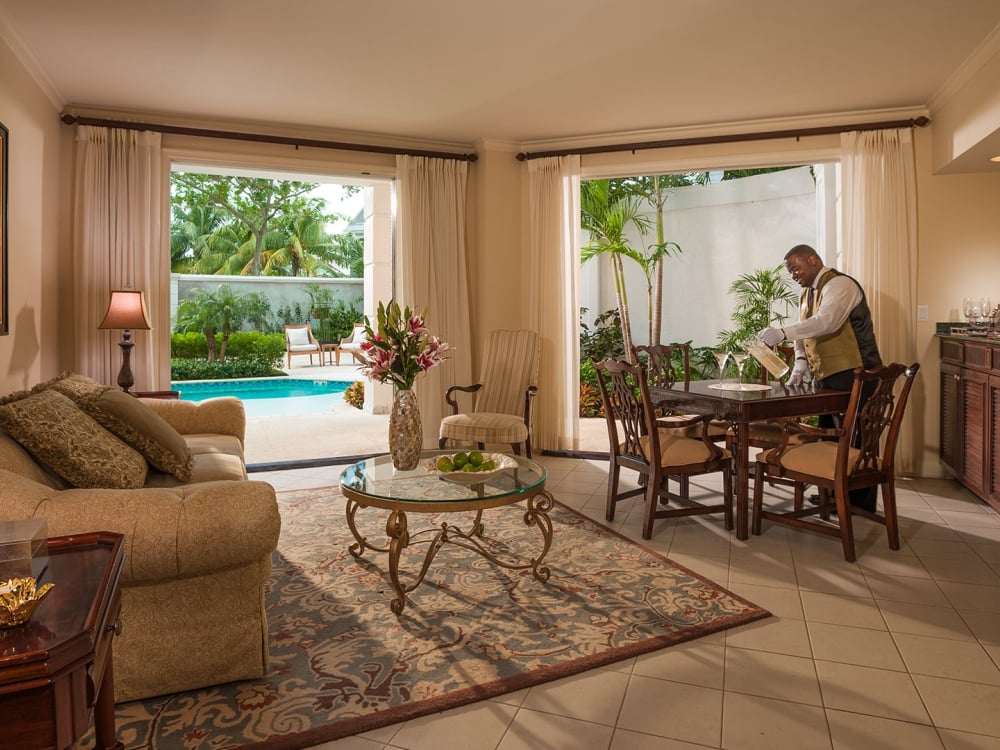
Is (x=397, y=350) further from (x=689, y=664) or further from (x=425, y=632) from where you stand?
(x=689, y=664)

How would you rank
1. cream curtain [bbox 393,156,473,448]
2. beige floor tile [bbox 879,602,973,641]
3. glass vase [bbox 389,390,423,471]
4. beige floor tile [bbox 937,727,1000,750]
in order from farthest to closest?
cream curtain [bbox 393,156,473,448]
glass vase [bbox 389,390,423,471]
beige floor tile [bbox 879,602,973,641]
beige floor tile [bbox 937,727,1000,750]

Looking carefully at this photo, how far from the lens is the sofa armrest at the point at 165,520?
5.86 ft

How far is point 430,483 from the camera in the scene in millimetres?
2826

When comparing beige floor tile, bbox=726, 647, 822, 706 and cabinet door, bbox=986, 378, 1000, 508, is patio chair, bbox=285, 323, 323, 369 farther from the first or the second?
beige floor tile, bbox=726, 647, 822, 706

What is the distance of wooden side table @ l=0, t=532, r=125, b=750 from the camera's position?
881mm

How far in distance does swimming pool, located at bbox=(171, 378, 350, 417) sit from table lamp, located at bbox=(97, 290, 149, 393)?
543cm

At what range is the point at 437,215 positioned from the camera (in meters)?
5.59

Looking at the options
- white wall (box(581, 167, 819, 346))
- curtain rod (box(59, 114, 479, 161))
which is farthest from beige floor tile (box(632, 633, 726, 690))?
white wall (box(581, 167, 819, 346))

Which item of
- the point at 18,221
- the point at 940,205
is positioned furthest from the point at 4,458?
the point at 940,205

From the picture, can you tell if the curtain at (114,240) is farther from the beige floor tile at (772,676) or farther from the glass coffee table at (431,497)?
the beige floor tile at (772,676)

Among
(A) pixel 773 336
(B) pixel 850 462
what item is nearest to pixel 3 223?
(A) pixel 773 336

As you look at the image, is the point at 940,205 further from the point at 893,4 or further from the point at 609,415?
the point at 609,415

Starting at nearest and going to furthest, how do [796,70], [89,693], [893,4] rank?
1. [89,693]
2. [893,4]
3. [796,70]

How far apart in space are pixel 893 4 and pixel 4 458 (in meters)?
4.03
